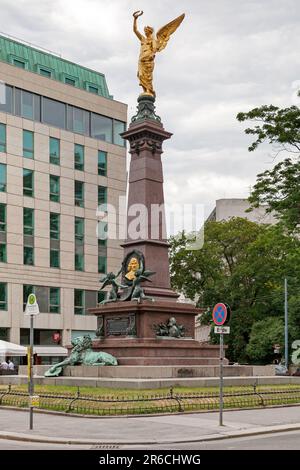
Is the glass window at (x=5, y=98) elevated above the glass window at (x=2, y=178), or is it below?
above

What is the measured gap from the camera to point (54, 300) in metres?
64.8

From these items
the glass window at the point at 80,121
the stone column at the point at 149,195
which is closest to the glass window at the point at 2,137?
the glass window at the point at 80,121

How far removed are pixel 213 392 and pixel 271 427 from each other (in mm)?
5321

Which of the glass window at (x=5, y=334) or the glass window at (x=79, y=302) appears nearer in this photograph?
the glass window at (x=5, y=334)

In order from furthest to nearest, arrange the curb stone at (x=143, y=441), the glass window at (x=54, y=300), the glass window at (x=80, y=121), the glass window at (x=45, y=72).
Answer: the glass window at (x=80, y=121) → the glass window at (x=45, y=72) → the glass window at (x=54, y=300) → the curb stone at (x=143, y=441)

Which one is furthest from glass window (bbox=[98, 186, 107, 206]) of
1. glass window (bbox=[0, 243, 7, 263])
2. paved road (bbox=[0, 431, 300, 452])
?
paved road (bbox=[0, 431, 300, 452])

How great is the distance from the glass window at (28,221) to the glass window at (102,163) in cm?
933

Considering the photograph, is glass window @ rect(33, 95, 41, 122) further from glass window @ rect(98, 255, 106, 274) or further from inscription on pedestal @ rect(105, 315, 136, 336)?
inscription on pedestal @ rect(105, 315, 136, 336)

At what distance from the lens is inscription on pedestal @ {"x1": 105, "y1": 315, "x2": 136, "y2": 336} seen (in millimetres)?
29766

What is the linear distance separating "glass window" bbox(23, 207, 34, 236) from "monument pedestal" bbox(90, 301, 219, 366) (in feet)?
106

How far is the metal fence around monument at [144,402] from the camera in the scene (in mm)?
20078

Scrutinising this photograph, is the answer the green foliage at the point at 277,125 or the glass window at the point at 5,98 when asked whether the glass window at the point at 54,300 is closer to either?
the glass window at the point at 5,98
